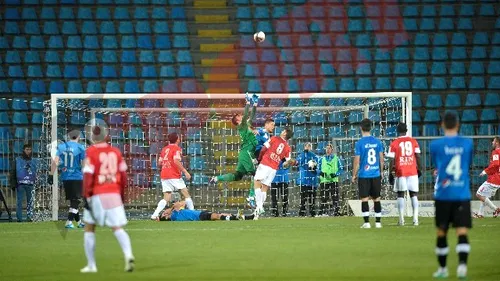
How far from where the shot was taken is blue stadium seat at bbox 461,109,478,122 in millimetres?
30594

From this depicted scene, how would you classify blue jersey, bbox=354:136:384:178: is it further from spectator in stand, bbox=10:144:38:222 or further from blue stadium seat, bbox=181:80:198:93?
blue stadium seat, bbox=181:80:198:93

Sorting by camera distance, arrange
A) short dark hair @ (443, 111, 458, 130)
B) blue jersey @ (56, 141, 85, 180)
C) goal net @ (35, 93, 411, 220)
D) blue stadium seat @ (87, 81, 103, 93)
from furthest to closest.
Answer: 1. blue stadium seat @ (87, 81, 103, 93)
2. goal net @ (35, 93, 411, 220)
3. blue jersey @ (56, 141, 85, 180)
4. short dark hair @ (443, 111, 458, 130)

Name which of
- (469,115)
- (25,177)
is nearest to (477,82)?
(469,115)

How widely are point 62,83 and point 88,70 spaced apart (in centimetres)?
87

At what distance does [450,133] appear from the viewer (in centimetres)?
1046

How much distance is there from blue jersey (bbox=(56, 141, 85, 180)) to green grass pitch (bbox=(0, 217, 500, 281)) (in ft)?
3.76

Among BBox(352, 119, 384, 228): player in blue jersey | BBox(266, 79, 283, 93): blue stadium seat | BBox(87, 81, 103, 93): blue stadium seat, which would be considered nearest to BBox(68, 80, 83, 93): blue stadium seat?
BBox(87, 81, 103, 93): blue stadium seat

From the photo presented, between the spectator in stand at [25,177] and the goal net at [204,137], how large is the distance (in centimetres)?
21

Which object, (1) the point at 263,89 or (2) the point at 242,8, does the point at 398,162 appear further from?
(2) the point at 242,8

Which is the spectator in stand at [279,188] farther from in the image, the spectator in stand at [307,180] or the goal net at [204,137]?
the goal net at [204,137]

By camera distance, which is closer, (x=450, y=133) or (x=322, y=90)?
(x=450, y=133)

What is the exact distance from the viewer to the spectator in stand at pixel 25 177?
2481 centimetres

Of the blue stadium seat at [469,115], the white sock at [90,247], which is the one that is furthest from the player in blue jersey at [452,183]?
the blue stadium seat at [469,115]

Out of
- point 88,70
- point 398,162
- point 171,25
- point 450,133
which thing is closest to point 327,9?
point 171,25
